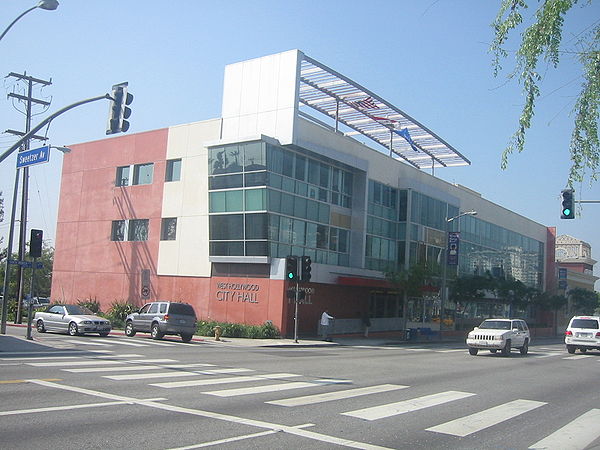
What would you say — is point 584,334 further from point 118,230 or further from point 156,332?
point 118,230

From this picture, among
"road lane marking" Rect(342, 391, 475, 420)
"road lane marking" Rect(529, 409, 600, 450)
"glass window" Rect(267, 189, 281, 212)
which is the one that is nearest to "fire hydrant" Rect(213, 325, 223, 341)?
"glass window" Rect(267, 189, 281, 212)

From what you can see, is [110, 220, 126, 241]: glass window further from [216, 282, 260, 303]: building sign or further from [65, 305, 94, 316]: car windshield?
[65, 305, 94, 316]: car windshield

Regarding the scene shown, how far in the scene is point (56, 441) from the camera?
7.61m

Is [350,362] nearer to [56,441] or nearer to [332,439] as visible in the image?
[332,439]

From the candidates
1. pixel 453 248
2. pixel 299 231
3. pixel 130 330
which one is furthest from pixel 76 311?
pixel 453 248

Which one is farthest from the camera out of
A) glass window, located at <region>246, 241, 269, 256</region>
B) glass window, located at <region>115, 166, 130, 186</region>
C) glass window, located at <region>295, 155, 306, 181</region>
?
glass window, located at <region>115, 166, 130, 186</region>

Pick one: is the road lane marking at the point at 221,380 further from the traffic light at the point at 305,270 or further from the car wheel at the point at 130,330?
the car wheel at the point at 130,330

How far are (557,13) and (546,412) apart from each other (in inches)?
292

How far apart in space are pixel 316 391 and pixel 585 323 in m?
22.0

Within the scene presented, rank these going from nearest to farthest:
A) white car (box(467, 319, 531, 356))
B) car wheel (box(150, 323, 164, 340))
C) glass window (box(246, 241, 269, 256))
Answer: white car (box(467, 319, 531, 356)) < car wheel (box(150, 323, 164, 340)) < glass window (box(246, 241, 269, 256))

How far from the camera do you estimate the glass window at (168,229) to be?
39.1 metres

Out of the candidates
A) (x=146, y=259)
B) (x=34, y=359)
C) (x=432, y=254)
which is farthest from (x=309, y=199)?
(x=34, y=359)

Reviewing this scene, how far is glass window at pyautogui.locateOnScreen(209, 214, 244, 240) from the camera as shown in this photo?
113ft

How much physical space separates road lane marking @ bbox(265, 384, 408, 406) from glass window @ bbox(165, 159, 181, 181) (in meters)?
27.8
